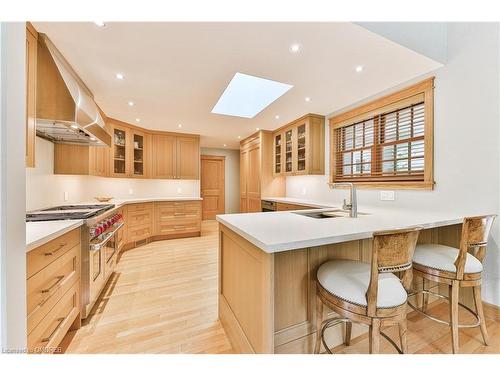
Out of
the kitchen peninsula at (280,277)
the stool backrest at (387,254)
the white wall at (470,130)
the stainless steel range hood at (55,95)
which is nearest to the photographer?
the stool backrest at (387,254)

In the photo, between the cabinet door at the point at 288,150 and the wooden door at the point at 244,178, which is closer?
the cabinet door at the point at 288,150

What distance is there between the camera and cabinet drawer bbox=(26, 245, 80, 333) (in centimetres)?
106

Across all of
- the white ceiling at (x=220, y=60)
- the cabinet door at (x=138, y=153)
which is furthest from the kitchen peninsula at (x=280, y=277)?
the cabinet door at (x=138, y=153)

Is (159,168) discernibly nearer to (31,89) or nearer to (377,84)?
(31,89)

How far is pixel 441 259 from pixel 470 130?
1310mm

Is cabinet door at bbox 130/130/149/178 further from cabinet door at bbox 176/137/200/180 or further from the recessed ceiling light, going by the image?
the recessed ceiling light

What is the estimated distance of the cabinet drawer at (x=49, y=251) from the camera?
1.05m

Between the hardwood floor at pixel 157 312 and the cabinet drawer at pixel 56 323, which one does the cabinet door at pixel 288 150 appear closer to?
the hardwood floor at pixel 157 312

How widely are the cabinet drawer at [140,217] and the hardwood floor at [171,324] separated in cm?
108

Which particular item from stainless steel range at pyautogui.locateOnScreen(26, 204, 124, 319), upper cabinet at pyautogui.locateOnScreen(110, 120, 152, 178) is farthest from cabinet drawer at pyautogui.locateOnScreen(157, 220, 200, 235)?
stainless steel range at pyautogui.locateOnScreen(26, 204, 124, 319)

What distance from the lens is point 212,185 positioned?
22.0 feet
